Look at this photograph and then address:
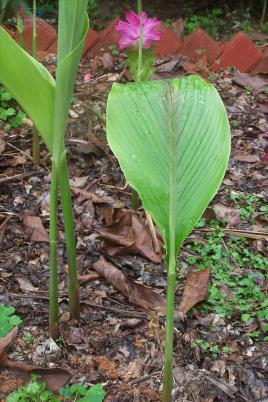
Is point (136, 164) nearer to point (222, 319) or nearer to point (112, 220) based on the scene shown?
point (222, 319)

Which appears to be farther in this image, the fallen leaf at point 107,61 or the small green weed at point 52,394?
the fallen leaf at point 107,61

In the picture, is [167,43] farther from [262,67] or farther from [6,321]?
[6,321]

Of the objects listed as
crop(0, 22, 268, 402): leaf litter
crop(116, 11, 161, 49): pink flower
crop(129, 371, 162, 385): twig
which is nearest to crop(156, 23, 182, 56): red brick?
crop(0, 22, 268, 402): leaf litter

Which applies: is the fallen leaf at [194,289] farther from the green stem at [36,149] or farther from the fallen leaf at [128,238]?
the green stem at [36,149]

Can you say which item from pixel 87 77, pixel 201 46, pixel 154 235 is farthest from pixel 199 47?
pixel 154 235

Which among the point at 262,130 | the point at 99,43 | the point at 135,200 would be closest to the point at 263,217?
the point at 135,200

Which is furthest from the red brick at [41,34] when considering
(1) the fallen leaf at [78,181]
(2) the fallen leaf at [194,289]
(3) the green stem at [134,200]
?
(2) the fallen leaf at [194,289]
